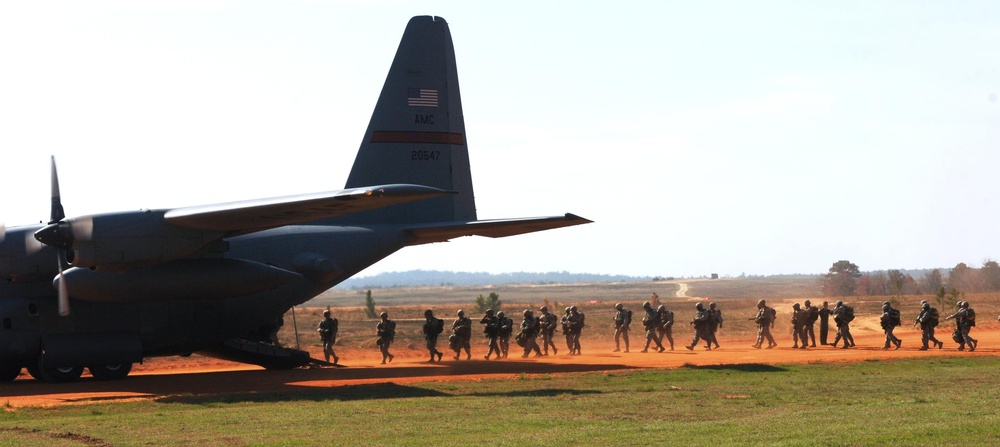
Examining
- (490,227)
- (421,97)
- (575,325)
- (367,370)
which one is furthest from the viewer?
A: (575,325)

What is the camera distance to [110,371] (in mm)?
23562

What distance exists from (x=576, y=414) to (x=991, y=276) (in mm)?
88857

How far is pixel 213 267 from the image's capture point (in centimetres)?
2150

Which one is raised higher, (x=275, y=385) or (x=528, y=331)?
(x=528, y=331)

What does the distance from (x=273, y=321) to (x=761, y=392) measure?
11.8 metres

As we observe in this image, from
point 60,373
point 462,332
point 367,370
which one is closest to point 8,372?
point 60,373

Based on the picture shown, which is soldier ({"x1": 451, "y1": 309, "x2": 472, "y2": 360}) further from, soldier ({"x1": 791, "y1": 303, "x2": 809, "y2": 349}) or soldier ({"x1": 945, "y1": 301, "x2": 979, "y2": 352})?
soldier ({"x1": 945, "y1": 301, "x2": 979, "y2": 352})

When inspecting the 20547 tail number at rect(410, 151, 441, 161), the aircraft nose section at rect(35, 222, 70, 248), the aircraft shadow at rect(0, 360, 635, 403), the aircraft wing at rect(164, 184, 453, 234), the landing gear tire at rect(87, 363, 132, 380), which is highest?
the 20547 tail number at rect(410, 151, 441, 161)

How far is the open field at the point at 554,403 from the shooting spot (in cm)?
1361

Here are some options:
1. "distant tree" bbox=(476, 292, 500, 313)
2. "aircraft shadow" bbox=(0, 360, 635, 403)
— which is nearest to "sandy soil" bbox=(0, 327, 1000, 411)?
"aircraft shadow" bbox=(0, 360, 635, 403)

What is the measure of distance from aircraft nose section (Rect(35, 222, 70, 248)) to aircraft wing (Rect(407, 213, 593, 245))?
8860 millimetres

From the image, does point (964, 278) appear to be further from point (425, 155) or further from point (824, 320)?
point (425, 155)

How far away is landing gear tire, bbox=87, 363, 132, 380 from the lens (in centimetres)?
2344

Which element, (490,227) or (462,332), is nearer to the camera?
(490,227)
